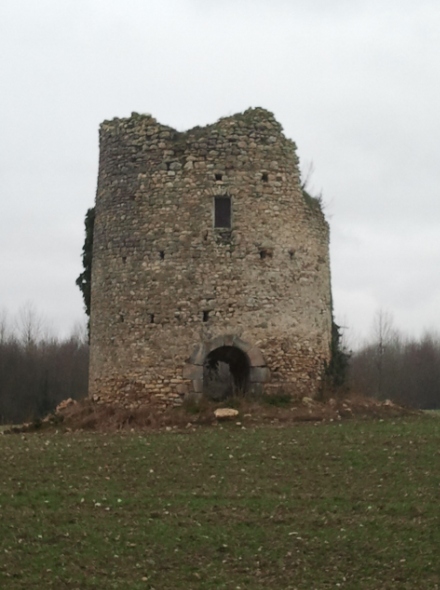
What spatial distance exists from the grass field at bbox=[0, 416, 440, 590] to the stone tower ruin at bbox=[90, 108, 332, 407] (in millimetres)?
3920

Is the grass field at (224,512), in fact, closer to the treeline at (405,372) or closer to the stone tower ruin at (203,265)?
the stone tower ruin at (203,265)

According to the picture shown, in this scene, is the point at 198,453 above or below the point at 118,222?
below

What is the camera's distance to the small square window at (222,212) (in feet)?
64.3

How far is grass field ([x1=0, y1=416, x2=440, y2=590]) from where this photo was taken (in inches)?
348

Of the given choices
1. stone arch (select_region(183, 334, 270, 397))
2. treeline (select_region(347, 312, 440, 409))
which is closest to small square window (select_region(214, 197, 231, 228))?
stone arch (select_region(183, 334, 270, 397))

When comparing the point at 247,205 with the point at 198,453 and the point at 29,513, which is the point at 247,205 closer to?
the point at 198,453

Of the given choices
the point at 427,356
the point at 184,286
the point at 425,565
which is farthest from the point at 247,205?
the point at 427,356

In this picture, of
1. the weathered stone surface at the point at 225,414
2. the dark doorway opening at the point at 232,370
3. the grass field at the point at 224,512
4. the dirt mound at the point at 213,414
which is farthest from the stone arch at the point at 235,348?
the grass field at the point at 224,512

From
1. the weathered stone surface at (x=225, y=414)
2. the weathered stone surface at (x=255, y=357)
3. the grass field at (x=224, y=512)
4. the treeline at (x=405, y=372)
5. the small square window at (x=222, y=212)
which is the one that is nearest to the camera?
the grass field at (x=224, y=512)

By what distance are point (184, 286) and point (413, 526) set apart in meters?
10.0

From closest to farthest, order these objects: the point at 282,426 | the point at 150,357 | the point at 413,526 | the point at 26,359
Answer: the point at 413,526 < the point at 282,426 < the point at 150,357 < the point at 26,359

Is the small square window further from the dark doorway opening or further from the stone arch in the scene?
the dark doorway opening

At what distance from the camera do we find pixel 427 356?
62.4 meters

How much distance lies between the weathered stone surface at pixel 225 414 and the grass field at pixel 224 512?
2.05 meters
